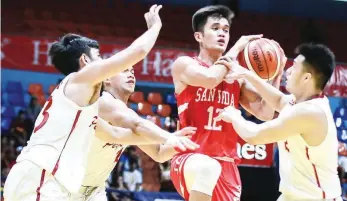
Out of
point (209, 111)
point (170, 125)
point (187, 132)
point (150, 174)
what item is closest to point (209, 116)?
point (209, 111)

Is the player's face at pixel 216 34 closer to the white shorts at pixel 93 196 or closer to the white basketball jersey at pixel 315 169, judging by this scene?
the white basketball jersey at pixel 315 169

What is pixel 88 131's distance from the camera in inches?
195

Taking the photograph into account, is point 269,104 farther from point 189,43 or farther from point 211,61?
point 189,43

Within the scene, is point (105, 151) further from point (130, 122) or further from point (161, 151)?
point (161, 151)

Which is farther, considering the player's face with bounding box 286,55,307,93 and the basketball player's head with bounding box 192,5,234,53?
the basketball player's head with bounding box 192,5,234,53

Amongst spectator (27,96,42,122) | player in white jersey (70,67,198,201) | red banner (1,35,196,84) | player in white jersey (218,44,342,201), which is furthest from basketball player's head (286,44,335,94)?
spectator (27,96,42,122)

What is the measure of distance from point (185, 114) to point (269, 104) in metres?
0.66

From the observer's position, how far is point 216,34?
5570 mm

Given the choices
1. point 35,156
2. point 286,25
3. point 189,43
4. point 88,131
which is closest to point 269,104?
point 88,131

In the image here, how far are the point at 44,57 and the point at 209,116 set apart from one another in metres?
6.98

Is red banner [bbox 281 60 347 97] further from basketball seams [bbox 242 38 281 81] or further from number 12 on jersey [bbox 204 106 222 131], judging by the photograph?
number 12 on jersey [bbox 204 106 222 131]

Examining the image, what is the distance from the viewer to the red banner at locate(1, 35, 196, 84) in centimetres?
1178

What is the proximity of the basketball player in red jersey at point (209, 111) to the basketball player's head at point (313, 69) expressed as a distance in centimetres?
60

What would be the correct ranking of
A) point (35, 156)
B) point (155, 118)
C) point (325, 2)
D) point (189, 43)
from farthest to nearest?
point (325, 2) → point (189, 43) → point (155, 118) → point (35, 156)
